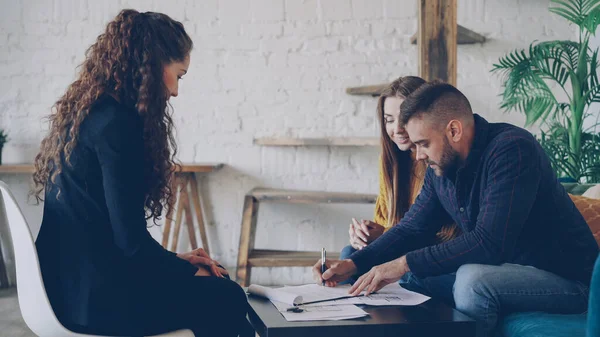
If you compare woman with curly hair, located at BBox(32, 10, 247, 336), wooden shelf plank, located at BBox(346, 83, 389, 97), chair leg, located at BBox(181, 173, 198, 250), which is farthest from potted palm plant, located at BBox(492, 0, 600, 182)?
woman with curly hair, located at BBox(32, 10, 247, 336)

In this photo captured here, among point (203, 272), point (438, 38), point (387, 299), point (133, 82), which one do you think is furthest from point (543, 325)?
point (438, 38)

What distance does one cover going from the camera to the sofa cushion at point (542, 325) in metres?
1.56

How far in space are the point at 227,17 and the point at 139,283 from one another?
9.60ft

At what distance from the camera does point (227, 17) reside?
4.25m

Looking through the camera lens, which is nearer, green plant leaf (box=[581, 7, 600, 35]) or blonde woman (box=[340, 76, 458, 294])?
blonde woman (box=[340, 76, 458, 294])

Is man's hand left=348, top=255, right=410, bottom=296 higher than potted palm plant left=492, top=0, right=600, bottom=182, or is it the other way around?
potted palm plant left=492, top=0, right=600, bottom=182

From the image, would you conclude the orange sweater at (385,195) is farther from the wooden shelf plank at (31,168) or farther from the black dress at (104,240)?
the wooden shelf plank at (31,168)

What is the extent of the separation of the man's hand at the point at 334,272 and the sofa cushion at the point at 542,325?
0.49 m

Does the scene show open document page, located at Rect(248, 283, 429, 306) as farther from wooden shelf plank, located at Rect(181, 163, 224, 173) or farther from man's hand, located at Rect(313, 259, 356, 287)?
wooden shelf plank, located at Rect(181, 163, 224, 173)

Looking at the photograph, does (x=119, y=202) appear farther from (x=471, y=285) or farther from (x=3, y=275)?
(x=3, y=275)

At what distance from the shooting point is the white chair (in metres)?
1.53

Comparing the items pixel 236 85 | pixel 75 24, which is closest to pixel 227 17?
pixel 236 85

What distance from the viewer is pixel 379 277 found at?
178cm

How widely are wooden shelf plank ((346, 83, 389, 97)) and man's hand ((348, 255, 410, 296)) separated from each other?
2.35 meters
